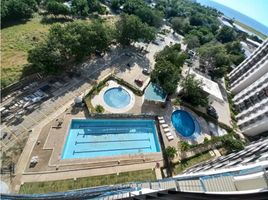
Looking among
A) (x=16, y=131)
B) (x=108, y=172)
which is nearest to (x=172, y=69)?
(x=108, y=172)

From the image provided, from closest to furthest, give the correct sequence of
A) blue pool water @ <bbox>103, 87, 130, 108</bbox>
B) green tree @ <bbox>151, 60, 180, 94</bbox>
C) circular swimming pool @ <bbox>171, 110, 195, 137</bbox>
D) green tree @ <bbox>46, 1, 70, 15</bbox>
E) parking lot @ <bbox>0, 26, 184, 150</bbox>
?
parking lot @ <bbox>0, 26, 184, 150</bbox> → circular swimming pool @ <bbox>171, 110, 195, 137</bbox> → blue pool water @ <bbox>103, 87, 130, 108</bbox> → green tree @ <bbox>151, 60, 180, 94</bbox> → green tree @ <bbox>46, 1, 70, 15</bbox>

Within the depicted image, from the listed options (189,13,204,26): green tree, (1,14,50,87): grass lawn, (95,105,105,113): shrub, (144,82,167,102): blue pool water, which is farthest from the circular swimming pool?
(189,13,204,26): green tree

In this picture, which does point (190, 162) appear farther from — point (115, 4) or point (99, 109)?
point (115, 4)

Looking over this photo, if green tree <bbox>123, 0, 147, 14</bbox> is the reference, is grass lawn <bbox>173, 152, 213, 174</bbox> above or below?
below

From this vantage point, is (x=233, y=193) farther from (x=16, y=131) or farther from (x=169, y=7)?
(x=169, y=7)

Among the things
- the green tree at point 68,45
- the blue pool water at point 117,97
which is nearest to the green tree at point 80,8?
the green tree at point 68,45

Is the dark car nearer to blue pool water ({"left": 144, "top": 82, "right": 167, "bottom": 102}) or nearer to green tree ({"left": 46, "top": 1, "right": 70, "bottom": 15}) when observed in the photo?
blue pool water ({"left": 144, "top": 82, "right": 167, "bottom": 102})
